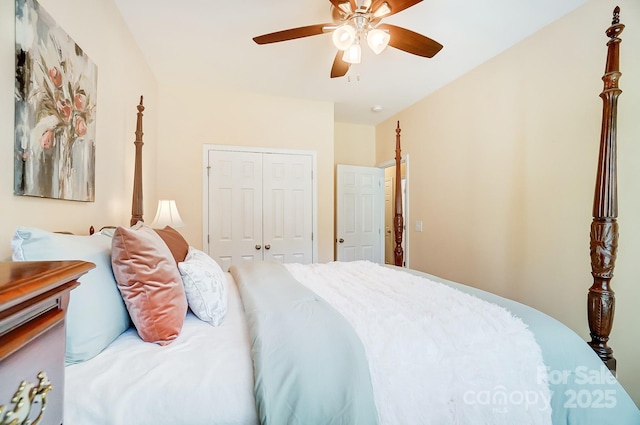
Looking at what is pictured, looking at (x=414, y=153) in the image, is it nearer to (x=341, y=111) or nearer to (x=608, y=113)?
(x=341, y=111)

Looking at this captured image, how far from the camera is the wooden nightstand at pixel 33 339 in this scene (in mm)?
382

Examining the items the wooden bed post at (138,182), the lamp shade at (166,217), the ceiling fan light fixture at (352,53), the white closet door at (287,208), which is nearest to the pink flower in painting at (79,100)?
the wooden bed post at (138,182)

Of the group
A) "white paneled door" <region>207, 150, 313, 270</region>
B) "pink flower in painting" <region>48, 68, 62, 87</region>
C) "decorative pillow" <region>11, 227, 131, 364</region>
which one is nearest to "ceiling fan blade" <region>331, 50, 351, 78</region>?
"white paneled door" <region>207, 150, 313, 270</region>

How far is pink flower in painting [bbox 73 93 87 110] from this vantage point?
1.32 metres

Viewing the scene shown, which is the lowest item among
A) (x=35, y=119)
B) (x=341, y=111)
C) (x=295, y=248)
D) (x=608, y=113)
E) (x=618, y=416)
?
(x=618, y=416)

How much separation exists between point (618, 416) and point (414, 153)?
291 cm

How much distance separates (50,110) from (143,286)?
865mm

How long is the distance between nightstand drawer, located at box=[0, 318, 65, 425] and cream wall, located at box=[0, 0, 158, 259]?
0.75 m

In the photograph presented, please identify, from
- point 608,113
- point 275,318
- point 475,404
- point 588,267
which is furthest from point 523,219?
point 275,318

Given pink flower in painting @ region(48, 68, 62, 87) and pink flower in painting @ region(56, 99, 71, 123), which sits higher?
pink flower in painting @ region(48, 68, 62, 87)

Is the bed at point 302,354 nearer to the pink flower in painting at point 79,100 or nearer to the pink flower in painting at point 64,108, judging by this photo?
the pink flower in painting at point 64,108

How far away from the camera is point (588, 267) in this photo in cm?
178

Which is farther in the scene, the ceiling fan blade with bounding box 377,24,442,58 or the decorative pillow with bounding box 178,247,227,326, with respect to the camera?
the ceiling fan blade with bounding box 377,24,442,58

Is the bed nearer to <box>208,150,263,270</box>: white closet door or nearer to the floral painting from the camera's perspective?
the floral painting
